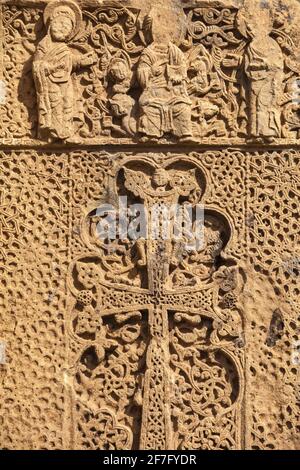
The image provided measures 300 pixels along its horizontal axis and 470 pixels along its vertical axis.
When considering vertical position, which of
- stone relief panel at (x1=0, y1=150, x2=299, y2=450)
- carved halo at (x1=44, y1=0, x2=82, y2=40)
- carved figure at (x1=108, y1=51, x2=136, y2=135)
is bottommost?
stone relief panel at (x1=0, y1=150, x2=299, y2=450)

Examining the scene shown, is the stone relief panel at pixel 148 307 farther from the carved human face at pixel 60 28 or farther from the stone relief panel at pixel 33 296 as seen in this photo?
the carved human face at pixel 60 28

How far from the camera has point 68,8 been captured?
876 centimetres

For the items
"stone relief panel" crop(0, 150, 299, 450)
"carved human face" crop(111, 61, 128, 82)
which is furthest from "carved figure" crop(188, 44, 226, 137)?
"carved human face" crop(111, 61, 128, 82)

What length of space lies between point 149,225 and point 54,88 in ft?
3.68

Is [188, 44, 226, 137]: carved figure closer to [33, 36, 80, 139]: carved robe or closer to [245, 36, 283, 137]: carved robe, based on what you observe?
[245, 36, 283, 137]: carved robe

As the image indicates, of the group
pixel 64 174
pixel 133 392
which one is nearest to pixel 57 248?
pixel 64 174

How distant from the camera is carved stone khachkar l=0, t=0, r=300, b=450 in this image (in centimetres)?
853

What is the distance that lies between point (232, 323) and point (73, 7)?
240cm

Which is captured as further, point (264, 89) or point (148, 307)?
point (264, 89)

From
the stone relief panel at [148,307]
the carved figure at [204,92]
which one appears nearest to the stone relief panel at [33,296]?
the stone relief panel at [148,307]

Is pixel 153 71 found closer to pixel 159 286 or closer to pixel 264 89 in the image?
pixel 264 89

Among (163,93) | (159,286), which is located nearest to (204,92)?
(163,93)

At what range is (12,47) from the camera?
8750 millimetres
